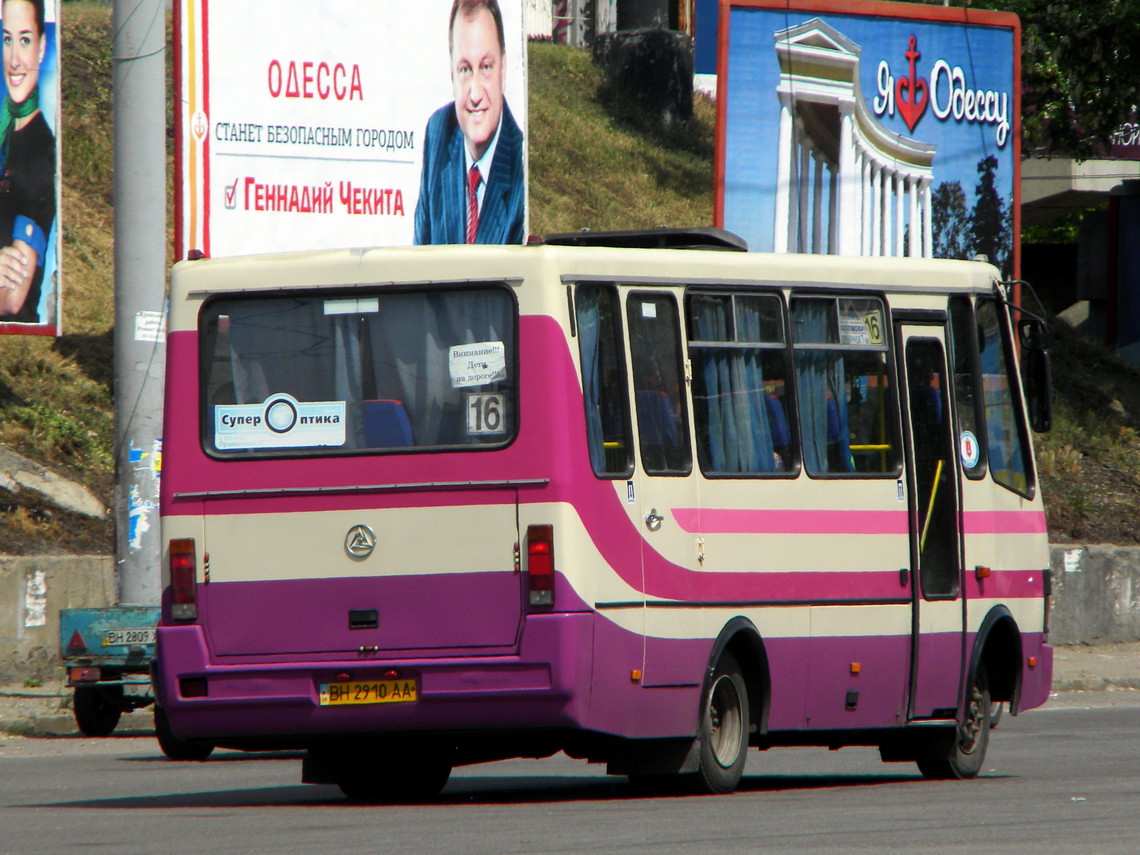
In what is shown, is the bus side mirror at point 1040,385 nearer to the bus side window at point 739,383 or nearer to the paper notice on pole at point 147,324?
the bus side window at point 739,383

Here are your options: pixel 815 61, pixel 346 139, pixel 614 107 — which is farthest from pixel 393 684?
pixel 614 107

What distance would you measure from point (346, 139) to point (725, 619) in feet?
39.8

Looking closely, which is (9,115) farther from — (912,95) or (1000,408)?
(1000,408)

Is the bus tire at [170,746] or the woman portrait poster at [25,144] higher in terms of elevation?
the woman portrait poster at [25,144]

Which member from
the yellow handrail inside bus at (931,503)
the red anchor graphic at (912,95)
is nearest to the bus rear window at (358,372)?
the yellow handrail inside bus at (931,503)

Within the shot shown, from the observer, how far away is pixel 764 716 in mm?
10977

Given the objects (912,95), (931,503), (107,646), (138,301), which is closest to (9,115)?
(138,301)

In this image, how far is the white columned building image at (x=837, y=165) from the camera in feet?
80.2

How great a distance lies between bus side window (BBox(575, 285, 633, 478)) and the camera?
10.0 metres

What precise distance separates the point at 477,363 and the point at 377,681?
5.25 feet

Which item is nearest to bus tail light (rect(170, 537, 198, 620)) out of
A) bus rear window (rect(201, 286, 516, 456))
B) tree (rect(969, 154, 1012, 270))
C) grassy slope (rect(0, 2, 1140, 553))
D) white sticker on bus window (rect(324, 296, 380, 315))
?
bus rear window (rect(201, 286, 516, 456))

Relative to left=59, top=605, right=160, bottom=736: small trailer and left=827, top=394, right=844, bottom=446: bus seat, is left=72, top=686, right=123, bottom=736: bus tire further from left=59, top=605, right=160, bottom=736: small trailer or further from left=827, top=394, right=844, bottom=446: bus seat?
left=827, top=394, right=844, bottom=446: bus seat

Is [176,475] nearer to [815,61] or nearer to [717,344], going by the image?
[717,344]

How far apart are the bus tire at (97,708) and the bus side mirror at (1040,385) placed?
7419mm
